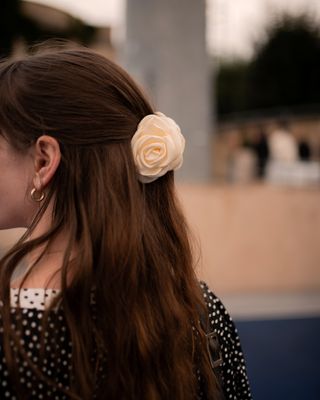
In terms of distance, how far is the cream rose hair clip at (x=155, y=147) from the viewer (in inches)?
56.7

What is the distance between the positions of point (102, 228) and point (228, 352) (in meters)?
0.47

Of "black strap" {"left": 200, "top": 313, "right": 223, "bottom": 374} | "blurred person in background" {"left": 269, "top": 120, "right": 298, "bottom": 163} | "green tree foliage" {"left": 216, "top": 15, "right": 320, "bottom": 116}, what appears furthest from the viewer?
"green tree foliage" {"left": 216, "top": 15, "right": 320, "bottom": 116}

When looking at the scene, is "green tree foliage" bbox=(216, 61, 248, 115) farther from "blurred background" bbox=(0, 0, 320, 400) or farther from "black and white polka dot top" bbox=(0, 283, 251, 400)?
Answer: "black and white polka dot top" bbox=(0, 283, 251, 400)

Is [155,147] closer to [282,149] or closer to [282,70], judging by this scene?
[282,149]

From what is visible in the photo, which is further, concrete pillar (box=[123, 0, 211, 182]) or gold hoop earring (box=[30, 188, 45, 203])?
concrete pillar (box=[123, 0, 211, 182])

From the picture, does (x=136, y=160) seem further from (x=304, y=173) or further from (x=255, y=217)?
(x=304, y=173)

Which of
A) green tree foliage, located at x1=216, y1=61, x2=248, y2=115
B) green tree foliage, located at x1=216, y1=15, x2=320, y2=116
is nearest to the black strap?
green tree foliage, located at x1=216, y1=15, x2=320, y2=116

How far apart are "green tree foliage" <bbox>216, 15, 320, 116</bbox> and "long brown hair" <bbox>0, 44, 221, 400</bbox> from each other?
31.6 m

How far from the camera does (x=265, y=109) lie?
33750mm

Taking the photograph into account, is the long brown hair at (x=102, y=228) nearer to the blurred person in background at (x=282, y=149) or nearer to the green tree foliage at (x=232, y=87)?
the blurred person in background at (x=282, y=149)

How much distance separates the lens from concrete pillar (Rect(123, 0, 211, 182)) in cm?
985

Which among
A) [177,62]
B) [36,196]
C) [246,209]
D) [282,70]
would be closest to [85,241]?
[36,196]

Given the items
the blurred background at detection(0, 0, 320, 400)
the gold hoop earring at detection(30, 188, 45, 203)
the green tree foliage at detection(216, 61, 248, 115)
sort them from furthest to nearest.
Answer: the green tree foliage at detection(216, 61, 248, 115)
the blurred background at detection(0, 0, 320, 400)
the gold hoop earring at detection(30, 188, 45, 203)

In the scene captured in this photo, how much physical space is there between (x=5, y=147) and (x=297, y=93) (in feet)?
105
